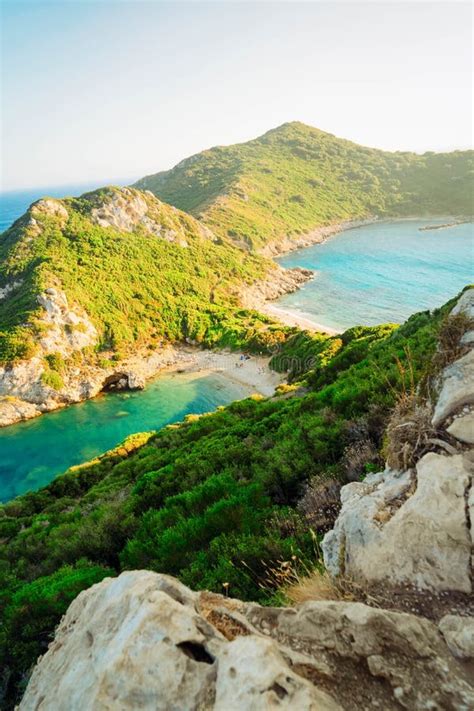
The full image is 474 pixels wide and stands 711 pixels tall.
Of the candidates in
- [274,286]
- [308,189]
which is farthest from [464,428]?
[308,189]

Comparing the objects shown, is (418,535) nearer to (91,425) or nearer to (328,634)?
(328,634)

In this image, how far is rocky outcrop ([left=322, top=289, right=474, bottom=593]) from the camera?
3.61 meters

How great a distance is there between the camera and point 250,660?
8.59 ft

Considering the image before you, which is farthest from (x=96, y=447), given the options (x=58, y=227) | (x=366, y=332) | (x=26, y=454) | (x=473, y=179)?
(x=473, y=179)

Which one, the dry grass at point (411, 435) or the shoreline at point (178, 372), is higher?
the dry grass at point (411, 435)

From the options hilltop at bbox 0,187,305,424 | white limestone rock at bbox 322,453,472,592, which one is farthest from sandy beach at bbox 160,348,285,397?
white limestone rock at bbox 322,453,472,592

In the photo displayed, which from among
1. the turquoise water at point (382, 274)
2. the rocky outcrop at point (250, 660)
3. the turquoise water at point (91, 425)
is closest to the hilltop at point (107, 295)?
the turquoise water at point (91, 425)

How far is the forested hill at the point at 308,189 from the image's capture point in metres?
129

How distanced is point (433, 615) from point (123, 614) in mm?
2623

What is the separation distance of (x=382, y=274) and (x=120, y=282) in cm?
5638

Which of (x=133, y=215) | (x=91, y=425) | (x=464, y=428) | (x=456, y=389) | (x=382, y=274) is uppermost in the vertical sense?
(x=133, y=215)

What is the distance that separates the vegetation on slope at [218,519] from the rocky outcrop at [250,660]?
5.35 feet

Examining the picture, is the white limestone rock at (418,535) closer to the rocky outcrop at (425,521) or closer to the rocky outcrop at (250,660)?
the rocky outcrop at (425,521)

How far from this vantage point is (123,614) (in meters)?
3.39
